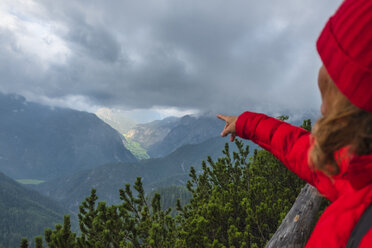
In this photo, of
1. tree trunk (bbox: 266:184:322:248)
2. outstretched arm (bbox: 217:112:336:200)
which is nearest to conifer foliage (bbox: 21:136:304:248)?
tree trunk (bbox: 266:184:322:248)

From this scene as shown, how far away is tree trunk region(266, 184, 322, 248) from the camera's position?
8.45 feet

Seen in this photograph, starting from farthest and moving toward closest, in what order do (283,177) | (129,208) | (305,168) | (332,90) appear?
(283,177)
(129,208)
(305,168)
(332,90)

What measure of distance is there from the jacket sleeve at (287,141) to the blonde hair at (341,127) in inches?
20.9

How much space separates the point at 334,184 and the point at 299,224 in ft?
6.18

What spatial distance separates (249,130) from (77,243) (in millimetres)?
4420

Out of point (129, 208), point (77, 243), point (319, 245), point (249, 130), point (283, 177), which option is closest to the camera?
point (319, 245)

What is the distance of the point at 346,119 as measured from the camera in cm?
92

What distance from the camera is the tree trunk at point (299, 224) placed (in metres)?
2.57

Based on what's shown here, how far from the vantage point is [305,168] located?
5.24 feet

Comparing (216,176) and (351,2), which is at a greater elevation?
(216,176)

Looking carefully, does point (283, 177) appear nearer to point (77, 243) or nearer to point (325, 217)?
point (77, 243)

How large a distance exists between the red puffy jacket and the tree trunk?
4.44ft

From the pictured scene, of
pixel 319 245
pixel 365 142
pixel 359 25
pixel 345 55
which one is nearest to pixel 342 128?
pixel 365 142

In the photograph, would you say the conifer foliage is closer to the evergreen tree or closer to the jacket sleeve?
the evergreen tree
